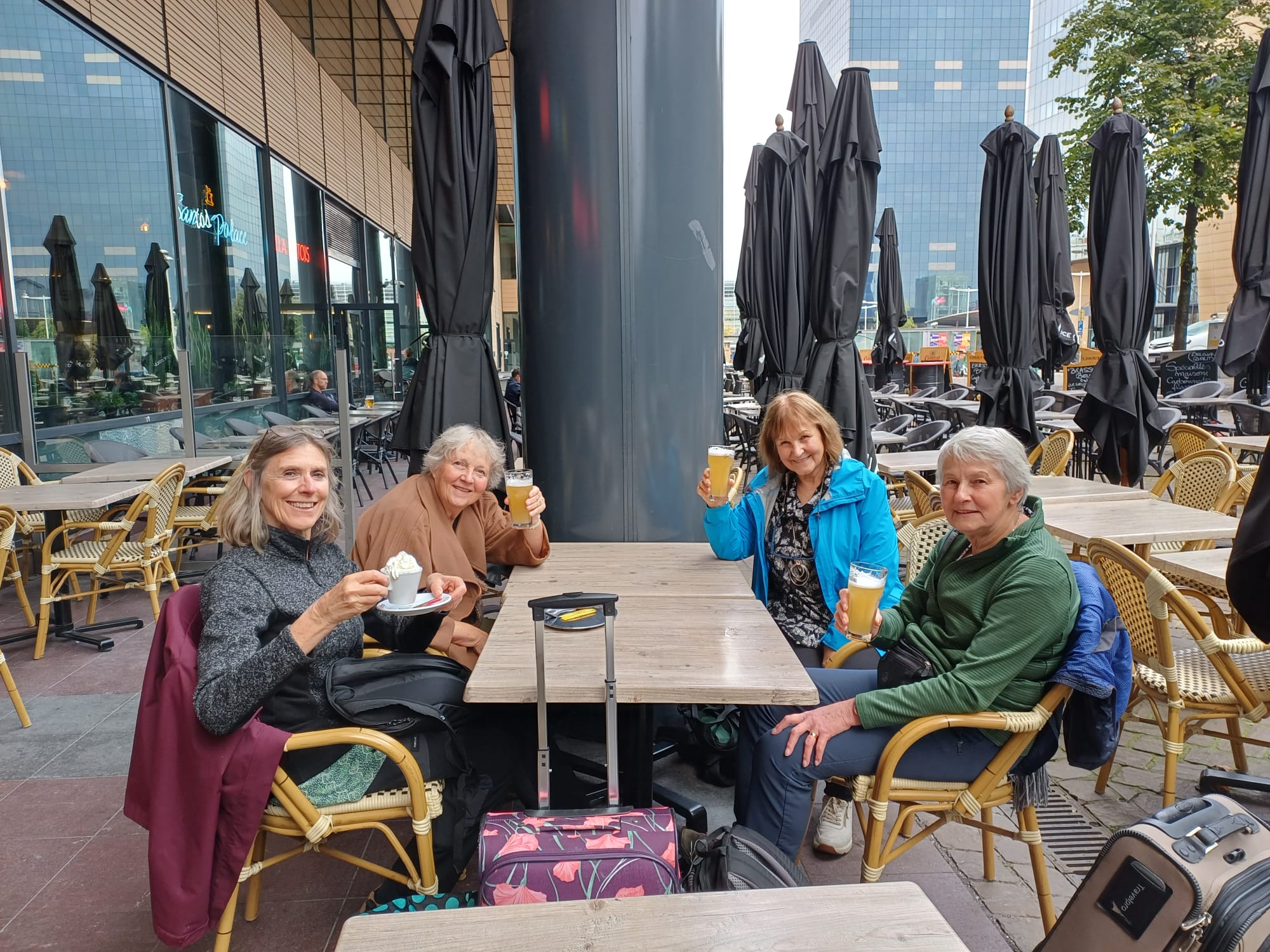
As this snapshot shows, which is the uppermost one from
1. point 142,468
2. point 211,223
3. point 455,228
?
point 211,223

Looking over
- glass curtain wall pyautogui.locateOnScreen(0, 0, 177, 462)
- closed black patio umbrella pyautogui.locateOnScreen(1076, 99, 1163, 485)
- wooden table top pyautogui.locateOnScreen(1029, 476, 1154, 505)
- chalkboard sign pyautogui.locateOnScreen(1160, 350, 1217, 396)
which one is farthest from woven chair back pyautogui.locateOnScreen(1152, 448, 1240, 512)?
chalkboard sign pyautogui.locateOnScreen(1160, 350, 1217, 396)

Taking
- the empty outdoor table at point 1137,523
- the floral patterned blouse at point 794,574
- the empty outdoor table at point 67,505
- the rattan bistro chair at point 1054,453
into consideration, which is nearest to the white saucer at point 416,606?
the floral patterned blouse at point 794,574

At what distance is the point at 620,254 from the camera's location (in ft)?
10.7

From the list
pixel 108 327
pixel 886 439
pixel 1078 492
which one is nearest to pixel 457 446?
pixel 1078 492

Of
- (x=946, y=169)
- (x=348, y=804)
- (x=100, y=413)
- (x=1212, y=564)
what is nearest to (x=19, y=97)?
(x=100, y=413)

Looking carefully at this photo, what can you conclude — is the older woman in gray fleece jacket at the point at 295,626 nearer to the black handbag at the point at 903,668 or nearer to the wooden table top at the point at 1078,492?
the black handbag at the point at 903,668

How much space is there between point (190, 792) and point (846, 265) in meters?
4.05

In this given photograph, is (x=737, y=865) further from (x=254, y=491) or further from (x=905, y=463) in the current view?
(x=905, y=463)

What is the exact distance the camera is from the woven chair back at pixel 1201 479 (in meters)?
4.40

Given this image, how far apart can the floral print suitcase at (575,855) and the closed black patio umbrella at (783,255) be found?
14.0 feet

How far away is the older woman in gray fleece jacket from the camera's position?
1734 mm

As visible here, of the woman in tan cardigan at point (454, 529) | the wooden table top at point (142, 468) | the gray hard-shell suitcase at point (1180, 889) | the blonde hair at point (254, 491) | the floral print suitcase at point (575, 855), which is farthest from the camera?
the wooden table top at point (142, 468)

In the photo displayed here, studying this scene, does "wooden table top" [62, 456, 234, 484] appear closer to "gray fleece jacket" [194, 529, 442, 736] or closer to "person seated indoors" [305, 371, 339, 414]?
"person seated indoors" [305, 371, 339, 414]

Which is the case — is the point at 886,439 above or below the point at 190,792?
above
